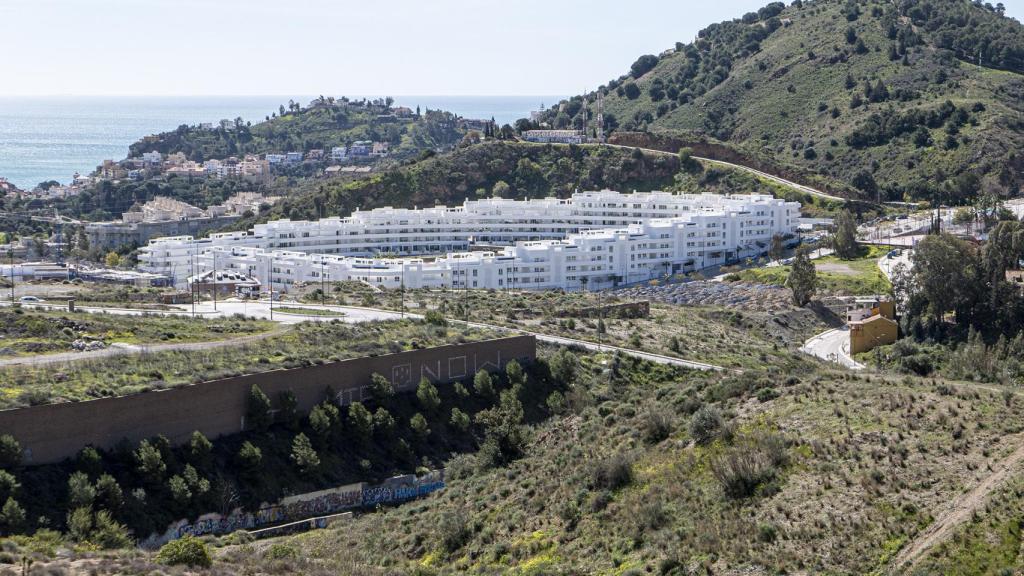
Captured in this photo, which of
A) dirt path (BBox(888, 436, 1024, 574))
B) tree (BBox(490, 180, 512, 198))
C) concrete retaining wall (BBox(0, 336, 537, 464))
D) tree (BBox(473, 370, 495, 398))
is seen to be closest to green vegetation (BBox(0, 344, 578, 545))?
tree (BBox(473, 370, 495, 398))

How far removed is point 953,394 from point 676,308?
91.1 feet

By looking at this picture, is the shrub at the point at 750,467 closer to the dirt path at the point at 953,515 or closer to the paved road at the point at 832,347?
the dirt path at the point at 953,515

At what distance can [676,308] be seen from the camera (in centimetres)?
5088

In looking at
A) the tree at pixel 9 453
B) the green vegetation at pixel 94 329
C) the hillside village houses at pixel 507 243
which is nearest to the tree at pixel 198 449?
the tree at pixel 9 453

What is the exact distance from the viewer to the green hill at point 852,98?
2997 inches

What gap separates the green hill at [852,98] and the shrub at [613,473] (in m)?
52.6

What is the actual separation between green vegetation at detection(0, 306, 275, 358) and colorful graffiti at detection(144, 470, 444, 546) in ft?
27.3

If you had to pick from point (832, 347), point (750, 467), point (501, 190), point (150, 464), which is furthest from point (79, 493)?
point (501, 190)

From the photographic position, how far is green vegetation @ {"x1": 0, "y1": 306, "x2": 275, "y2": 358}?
32.0 m

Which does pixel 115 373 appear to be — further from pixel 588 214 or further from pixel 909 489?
pixel 588 214

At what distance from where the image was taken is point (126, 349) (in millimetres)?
31812

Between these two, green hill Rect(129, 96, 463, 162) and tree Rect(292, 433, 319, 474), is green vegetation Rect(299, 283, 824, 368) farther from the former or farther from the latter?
green hill Rect(129, 96, 463, 162)

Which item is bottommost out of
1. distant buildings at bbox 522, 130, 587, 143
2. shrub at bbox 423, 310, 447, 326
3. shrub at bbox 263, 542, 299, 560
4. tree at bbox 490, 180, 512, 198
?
shrub at bbox 263, 542, 299, 560

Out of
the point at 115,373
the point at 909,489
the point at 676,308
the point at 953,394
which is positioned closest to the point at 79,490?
the point at 115,373
